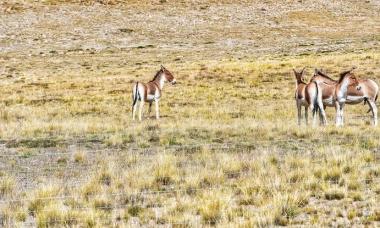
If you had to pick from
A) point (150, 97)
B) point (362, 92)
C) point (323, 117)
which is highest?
point (362, 92)

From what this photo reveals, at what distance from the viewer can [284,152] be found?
1400cm

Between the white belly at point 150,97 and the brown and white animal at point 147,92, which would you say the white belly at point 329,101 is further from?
the white belly at point 150,97

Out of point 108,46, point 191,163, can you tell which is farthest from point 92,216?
point 108,46

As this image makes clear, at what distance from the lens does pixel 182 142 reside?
1571 cm

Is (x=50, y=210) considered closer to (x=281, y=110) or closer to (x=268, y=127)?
(x=268, y=127)

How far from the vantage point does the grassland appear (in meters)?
8.95

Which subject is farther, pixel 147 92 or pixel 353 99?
pixel 147 92

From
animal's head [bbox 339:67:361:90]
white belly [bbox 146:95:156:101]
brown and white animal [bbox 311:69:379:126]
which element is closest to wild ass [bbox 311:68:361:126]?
animal's head [bbox 339:67:361:90]

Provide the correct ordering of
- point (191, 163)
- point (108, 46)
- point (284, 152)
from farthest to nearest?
point (108, 46)
point (284, 152)
point (191, 163)

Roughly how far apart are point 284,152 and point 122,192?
513cm

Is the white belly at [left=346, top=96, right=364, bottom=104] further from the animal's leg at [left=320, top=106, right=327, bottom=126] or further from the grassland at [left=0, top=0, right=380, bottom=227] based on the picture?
the animal's leg at [left=320, top=106, right=327, bottom=126]

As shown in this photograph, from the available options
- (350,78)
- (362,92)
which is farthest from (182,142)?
(362,92)

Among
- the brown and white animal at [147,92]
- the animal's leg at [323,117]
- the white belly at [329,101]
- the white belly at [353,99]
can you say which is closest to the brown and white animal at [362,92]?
the white belly at [353,99]

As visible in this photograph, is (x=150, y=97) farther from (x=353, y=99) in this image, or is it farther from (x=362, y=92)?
(x=362, y=92)
